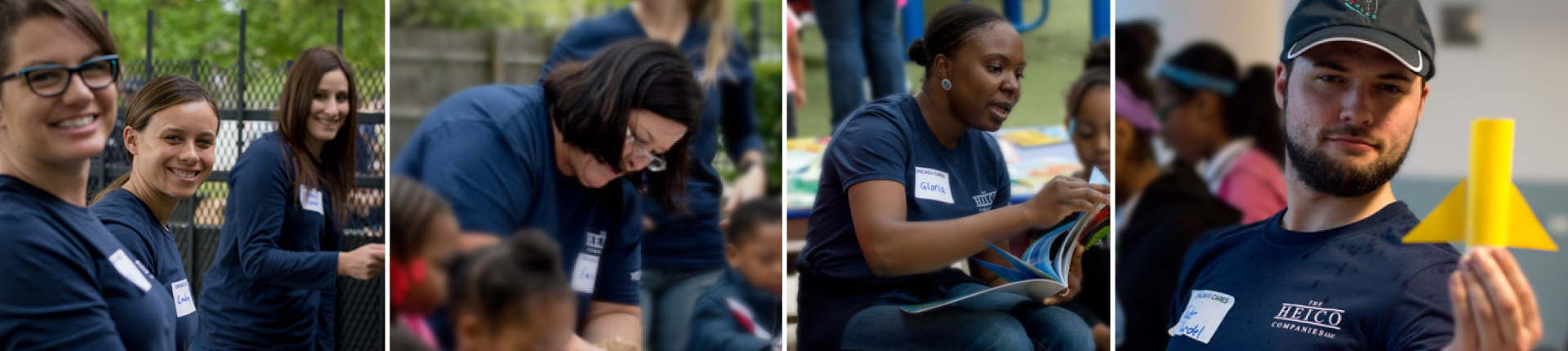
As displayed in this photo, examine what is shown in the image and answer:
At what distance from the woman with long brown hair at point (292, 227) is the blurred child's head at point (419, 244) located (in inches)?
10.9

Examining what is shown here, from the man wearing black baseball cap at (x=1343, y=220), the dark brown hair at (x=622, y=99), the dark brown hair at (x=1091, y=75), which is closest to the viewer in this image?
the man wearing black baseball cap at (x=1343, y=220)

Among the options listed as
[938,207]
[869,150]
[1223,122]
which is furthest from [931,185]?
[1223,122]

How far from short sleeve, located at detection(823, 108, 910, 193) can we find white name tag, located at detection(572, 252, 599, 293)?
0.61 meters

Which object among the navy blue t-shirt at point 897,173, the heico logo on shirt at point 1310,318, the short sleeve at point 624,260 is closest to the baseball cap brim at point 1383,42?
the heico logo on shirt at point 1310,318

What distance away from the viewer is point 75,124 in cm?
241

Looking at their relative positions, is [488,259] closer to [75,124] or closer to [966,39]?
[75,124]

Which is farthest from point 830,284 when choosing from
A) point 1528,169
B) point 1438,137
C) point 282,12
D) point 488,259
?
point 282,12

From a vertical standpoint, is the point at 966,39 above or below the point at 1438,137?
above

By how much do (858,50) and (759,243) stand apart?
0.55 m

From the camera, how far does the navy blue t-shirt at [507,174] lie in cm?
268

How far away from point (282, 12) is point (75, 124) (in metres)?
1.86

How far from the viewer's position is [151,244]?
268 cm

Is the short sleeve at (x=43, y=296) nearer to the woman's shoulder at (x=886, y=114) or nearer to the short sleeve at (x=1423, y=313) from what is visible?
the woman's shoulder at (x=886, y=114)

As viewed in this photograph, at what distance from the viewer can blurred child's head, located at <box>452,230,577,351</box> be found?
2.74 meters
